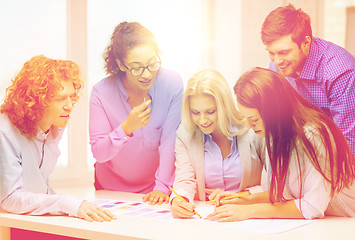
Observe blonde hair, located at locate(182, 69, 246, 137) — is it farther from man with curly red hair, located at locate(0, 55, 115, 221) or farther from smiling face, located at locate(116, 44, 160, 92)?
man with curly red hair, located at locate(0, 55, 115, 221)

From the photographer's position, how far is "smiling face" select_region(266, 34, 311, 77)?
1339 mm

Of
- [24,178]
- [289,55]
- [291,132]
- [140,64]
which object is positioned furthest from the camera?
[140,64]

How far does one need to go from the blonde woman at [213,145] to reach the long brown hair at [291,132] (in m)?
0.15

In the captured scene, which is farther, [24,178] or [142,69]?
[142,69]

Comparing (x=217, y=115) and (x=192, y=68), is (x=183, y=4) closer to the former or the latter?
(x=192, y=68)

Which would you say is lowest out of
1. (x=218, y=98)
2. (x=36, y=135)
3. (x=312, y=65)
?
(x=36, y=135)

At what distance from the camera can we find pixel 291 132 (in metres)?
1.25

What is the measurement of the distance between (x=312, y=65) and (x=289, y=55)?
0.07m

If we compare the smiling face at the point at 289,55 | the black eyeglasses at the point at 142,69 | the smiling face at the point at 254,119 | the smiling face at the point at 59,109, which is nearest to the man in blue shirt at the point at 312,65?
the smiling face at the point at 289,55

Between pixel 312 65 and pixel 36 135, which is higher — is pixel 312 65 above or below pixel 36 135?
above

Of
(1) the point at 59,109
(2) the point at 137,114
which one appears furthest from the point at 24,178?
(2) the point at 137,114

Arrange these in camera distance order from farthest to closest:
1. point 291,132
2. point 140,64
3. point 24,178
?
1. point 140,64
2. point 24,178
3. point 291,132

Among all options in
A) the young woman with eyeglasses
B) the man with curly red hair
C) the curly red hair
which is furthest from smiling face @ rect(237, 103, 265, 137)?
the curly red hair

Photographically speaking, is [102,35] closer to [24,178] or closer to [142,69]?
[142,69]
